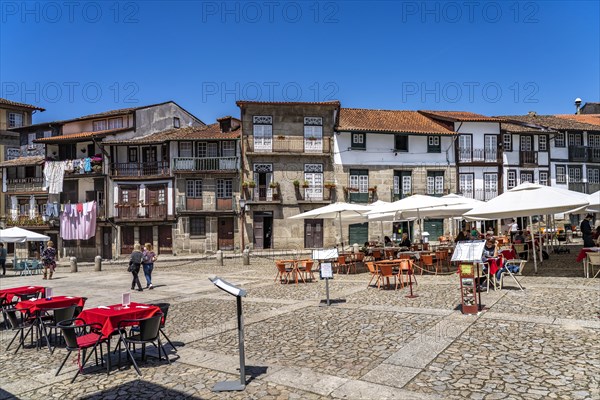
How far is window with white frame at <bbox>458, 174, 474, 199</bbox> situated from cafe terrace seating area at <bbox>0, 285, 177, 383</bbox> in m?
30.3

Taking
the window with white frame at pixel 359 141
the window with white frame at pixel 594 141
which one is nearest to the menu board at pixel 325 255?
the window with white frame at pixel 359 141

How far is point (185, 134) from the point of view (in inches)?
1309

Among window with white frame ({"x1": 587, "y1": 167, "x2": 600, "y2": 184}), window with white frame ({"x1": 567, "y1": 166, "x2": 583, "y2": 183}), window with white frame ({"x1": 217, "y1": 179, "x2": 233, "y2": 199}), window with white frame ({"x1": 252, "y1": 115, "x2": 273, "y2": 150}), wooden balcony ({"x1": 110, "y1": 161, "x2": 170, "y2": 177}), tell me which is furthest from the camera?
window with white frame ({"x1": 587, "y1": 167, "x2": 600, "y2": 184})

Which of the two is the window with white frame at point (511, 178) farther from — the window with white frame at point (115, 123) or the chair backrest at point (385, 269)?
the window with white frame at point (115, 123)

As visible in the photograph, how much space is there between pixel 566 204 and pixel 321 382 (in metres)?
9.68

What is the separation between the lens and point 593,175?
126ft

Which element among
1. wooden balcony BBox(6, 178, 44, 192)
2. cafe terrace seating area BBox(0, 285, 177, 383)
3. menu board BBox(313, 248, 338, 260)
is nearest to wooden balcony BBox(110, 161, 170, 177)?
wooden balcony BBox(6, 178, 44, 192)

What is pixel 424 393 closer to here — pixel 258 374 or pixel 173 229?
pixel 258 374

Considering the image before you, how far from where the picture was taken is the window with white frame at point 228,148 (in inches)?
1282

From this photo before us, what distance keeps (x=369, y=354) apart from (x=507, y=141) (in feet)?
111

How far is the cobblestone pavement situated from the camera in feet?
16.4

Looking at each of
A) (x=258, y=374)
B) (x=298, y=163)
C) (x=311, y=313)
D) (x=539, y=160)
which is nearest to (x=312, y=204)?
(x=298, y=163)

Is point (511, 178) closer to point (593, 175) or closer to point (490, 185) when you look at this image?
point (490, 185)

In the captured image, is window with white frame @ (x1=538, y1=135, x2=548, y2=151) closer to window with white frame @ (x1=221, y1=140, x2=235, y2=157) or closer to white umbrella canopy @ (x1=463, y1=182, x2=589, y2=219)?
window with white frame @ (x1=221, y1=140, x2=235, y2=157)
